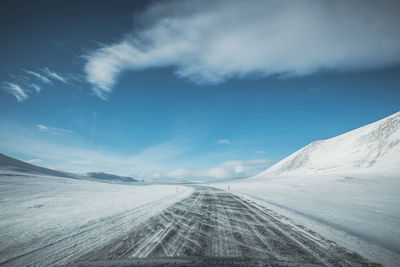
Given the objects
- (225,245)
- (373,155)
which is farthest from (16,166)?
(373,155)

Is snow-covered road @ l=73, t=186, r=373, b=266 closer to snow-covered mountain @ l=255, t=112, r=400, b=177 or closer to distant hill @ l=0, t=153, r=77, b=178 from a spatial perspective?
snow-covered mountain @ l=255, t=112, r=400, b=177

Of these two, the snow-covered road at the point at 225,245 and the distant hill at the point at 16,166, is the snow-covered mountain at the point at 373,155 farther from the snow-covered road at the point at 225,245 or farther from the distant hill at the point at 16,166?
the distant hill at the point at 16,166

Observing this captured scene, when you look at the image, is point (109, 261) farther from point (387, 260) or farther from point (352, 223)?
point (352, 223)

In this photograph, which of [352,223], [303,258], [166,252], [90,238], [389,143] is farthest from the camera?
[389,143]

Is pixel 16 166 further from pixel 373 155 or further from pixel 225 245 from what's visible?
pixel 373 155

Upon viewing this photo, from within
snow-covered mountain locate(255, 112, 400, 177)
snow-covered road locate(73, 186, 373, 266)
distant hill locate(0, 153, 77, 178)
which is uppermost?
snow-covered mountain locate(255, 112, 400, 177)

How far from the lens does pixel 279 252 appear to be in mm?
3260

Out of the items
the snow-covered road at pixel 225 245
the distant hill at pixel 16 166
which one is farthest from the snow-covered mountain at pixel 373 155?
the distant hill at pixel 16 166

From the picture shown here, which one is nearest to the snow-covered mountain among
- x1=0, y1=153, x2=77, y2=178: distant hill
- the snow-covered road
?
the snow-covered road

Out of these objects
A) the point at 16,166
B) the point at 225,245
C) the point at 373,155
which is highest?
the point at 373,155

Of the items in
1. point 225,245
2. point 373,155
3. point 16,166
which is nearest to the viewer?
point 225,245

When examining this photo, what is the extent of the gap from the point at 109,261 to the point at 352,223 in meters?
7.23

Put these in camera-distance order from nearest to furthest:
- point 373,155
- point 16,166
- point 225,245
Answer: point 225,245 < point 16,166 < point 373,155

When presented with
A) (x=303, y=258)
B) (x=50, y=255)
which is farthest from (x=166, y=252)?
(x=303, y=258)
